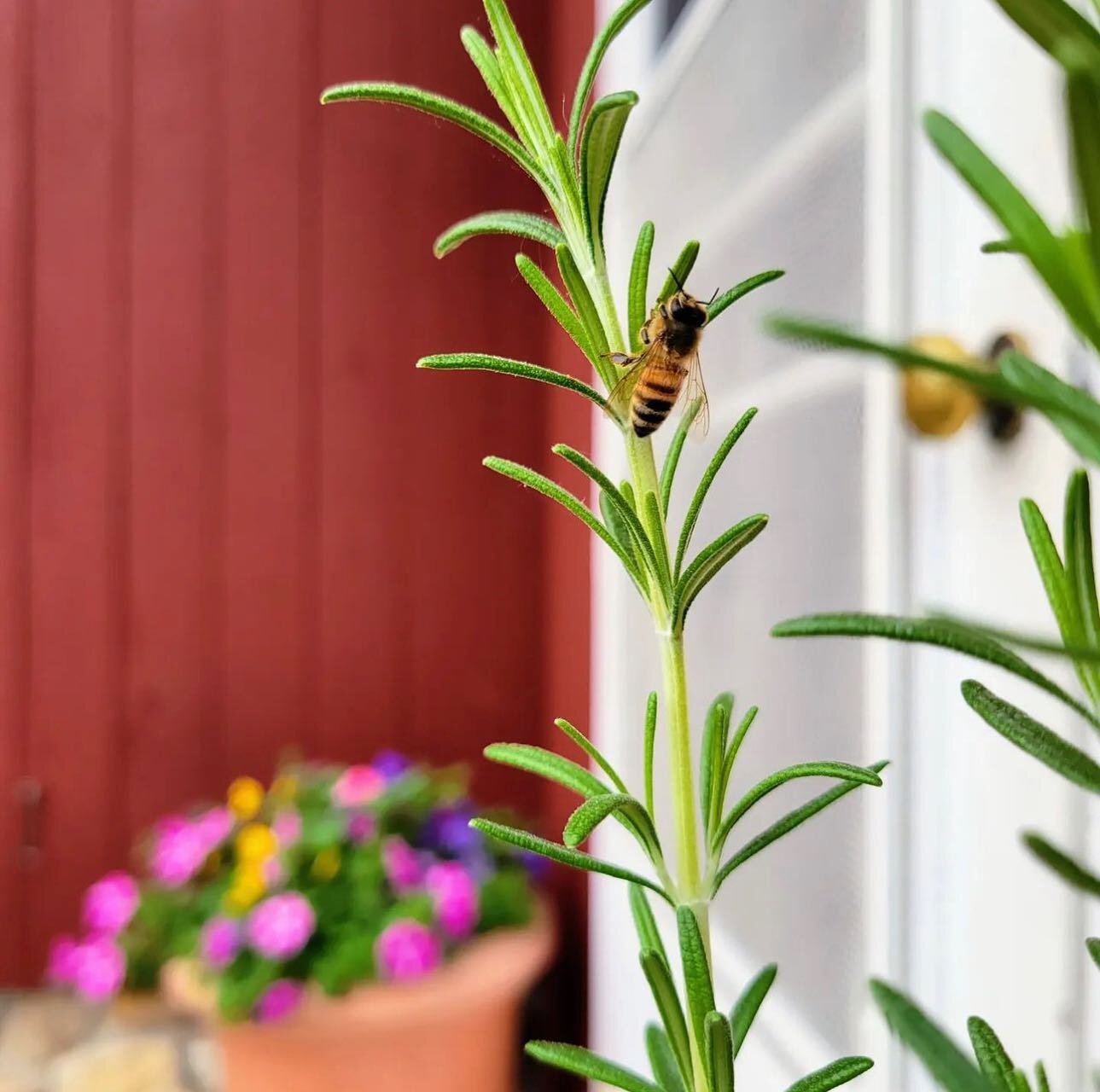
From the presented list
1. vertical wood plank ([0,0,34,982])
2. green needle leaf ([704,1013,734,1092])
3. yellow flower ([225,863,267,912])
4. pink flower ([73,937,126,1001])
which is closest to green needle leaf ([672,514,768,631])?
green needle leaf ([704,1013,734,1092])

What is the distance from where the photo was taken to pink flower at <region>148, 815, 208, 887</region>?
4.51 ft

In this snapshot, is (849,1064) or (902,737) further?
(902,737)

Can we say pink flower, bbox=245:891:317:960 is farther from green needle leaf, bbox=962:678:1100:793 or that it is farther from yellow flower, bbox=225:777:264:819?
green needle leaf, bbox=962:678:1100:793

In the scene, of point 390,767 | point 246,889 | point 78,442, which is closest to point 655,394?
point 246,889

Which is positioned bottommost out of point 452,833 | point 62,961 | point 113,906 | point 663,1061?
point 62,961

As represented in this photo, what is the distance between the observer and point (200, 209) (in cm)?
169

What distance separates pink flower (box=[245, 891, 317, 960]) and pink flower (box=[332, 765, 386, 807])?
0.21m

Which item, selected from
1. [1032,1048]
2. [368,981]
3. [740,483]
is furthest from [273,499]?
[1032,1048]

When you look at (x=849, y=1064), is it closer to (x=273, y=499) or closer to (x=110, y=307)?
(x=273, y=499)

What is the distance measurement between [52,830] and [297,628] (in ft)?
1.73

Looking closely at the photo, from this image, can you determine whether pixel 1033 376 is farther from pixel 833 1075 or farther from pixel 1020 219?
pixel 833 1075

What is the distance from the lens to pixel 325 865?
1270 mm

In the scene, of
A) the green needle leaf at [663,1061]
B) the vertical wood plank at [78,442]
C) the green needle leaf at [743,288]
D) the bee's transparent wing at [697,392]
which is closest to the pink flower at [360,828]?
the vertical wood plank at [78,442]

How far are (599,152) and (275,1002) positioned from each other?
1092 millimetres
